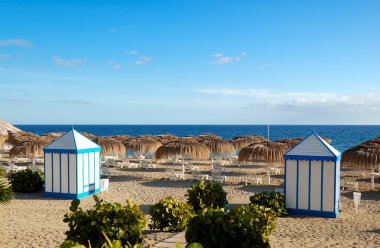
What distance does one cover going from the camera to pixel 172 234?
8.09 meters

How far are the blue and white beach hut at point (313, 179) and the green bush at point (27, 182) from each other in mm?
9248

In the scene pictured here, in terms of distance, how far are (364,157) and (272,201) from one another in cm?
595

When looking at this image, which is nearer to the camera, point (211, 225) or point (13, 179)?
point (211, 225)

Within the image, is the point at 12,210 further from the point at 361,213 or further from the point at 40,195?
the point at 361,213

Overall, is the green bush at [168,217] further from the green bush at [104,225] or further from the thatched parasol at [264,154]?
the thatched parasol at [264,154]

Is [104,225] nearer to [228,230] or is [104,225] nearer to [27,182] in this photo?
[228,230]

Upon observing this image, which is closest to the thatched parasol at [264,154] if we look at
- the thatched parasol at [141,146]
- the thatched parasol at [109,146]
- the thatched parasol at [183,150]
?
the thatched parasol at [183,150]

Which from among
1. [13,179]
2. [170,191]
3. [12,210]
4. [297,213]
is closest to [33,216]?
[12,210]

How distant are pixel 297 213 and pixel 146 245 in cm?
491

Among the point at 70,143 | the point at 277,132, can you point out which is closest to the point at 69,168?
the point at 70,143

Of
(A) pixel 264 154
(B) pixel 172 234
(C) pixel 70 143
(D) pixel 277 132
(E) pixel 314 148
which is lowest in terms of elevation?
(D) pixel 277 132

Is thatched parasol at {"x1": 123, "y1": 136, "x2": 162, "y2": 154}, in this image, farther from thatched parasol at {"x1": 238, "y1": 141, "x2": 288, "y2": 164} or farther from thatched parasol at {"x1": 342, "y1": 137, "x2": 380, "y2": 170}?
thatched parasol at {"x1": 342, "y1": 137, "x2": 380, "y2": 170}

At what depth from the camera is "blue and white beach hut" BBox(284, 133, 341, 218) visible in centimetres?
1004

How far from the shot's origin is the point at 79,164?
42.7ft
